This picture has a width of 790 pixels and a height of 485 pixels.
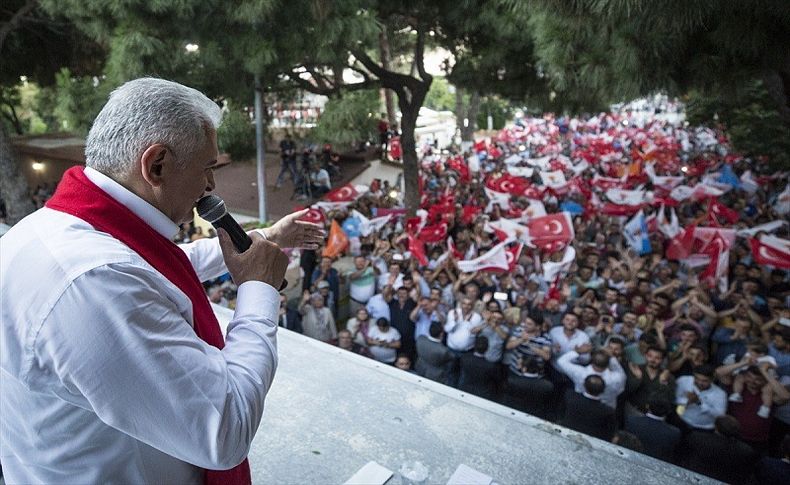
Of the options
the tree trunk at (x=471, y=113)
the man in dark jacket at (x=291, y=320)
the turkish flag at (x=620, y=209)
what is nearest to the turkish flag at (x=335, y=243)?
the man in dark jacket at (x=291, y=320)

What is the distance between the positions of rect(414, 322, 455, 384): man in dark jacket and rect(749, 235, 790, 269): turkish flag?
429 cm

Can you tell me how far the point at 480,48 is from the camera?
34.0ft

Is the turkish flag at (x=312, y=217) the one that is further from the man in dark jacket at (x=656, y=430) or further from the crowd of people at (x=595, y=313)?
the man in dark jacket at (x=656, y=430)

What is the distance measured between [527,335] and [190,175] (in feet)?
16.1

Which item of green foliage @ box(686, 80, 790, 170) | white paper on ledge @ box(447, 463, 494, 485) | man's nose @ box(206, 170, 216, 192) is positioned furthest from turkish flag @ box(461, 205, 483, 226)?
man's nose @ box(206, 170, 216, 192)

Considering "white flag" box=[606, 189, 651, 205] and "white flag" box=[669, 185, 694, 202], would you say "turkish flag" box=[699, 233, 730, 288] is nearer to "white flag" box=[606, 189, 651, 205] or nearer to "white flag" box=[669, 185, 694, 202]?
"white flag" box=[606, 189, 651, 205]

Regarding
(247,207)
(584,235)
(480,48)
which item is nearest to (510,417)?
(584,235)

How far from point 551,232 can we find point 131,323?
7609mm

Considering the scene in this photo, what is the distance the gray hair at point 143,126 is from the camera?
45.8 inches

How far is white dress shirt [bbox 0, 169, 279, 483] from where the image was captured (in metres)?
0.98

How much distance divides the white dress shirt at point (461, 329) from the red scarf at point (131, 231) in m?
4.81

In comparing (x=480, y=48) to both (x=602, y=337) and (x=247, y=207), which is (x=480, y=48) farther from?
(x=247, y=207)

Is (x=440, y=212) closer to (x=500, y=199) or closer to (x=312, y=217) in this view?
(x=500, y=199)

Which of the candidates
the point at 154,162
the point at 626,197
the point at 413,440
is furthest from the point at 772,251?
the point at 154,162
